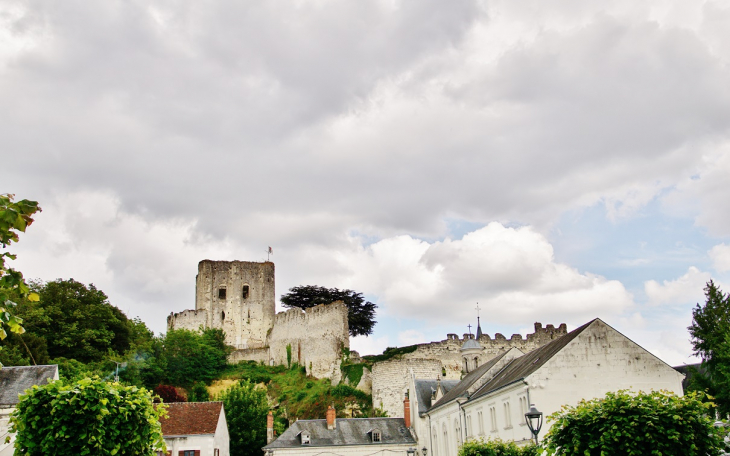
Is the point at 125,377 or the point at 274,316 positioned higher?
the point at 274,316

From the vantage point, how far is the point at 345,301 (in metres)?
79.1

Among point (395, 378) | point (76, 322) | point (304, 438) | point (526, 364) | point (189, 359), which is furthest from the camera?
point (189, 359)

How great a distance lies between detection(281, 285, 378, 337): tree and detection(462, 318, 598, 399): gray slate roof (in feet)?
120

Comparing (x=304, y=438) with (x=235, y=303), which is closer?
(x=304, y=438)

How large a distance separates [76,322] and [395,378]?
25.6m

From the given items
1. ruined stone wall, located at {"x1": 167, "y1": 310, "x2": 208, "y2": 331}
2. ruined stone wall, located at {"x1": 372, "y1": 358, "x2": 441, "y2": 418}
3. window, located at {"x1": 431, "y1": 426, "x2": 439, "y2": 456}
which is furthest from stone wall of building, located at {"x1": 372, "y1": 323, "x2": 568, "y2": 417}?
ruined stone wall, located at {"x1": 167, "y1": 310, "x2": 208, "y2": 331}

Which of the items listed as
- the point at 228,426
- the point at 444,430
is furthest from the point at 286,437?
the point at 444,430

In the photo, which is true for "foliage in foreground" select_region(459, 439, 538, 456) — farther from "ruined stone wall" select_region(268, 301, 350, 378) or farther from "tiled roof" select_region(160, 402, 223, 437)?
"ruined stone wall" select_region(268, 301, 350, 378)

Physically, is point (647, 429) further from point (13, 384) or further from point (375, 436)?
point (375, 436)

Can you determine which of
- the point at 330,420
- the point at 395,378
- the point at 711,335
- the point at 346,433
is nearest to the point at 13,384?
the point at 330,420

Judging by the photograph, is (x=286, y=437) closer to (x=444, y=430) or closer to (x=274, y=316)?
(x=444, y=430)

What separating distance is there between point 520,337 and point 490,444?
37.0 meters

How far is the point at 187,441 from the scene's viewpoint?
4319 cm

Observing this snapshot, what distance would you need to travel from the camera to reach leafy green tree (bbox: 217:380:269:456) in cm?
5041
